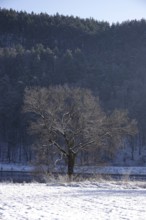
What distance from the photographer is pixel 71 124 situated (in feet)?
102

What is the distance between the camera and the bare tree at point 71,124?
97.6ft

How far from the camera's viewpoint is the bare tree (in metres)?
29.8

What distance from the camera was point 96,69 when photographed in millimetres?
126062

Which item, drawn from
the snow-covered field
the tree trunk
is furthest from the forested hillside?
the snow-covered field

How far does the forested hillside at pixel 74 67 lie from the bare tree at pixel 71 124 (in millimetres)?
41616

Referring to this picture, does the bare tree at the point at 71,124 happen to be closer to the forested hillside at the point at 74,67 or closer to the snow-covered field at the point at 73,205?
the snow-covered field at the point at 73,205

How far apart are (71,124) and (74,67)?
95120 millimetres

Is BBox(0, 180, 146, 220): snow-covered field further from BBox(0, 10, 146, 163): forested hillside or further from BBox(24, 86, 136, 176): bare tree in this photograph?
BBox(0, 10, 146, 163): forested hillside

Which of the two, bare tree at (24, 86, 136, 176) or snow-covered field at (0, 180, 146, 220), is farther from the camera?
bare tree at (24, 86, 136, 176)

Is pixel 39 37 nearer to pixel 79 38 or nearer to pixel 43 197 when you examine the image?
pixel 79 38

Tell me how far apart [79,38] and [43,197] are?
16580cm

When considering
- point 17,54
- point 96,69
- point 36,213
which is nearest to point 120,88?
point 96,69

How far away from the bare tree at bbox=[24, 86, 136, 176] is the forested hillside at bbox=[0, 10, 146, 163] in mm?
41616

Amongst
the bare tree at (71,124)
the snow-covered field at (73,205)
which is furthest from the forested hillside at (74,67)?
the snow-covered field at (73,205)
